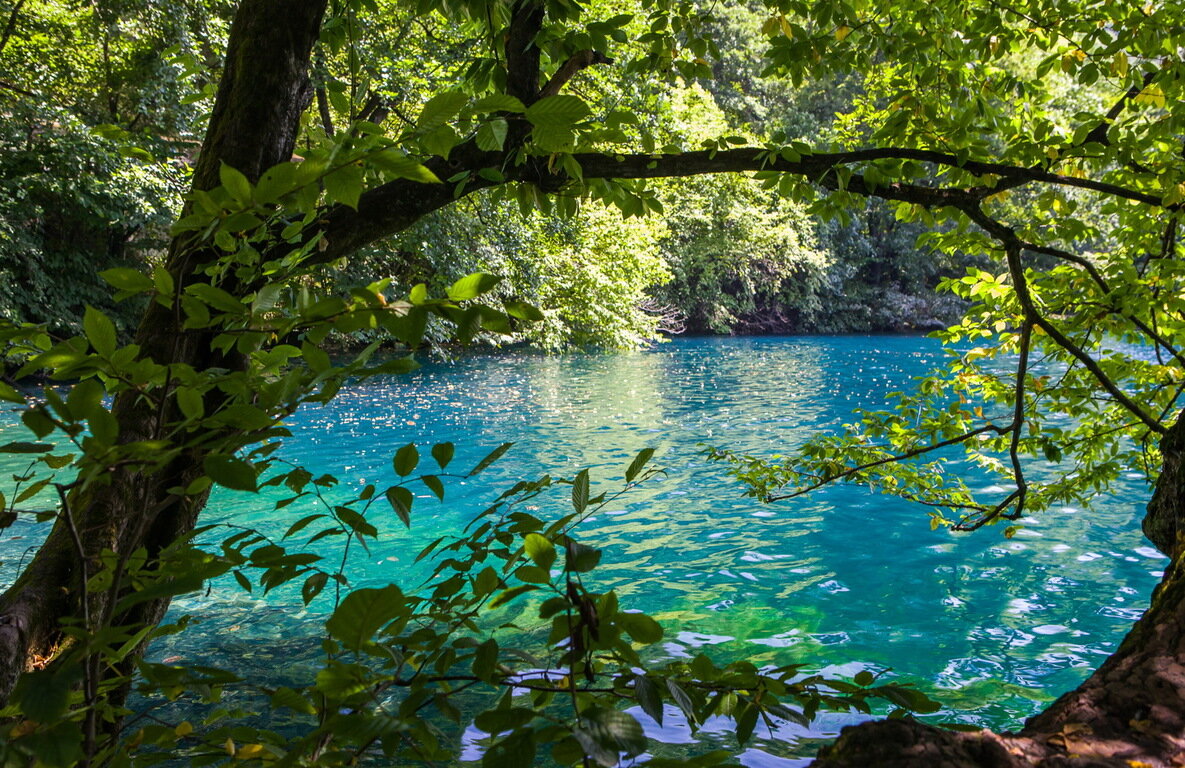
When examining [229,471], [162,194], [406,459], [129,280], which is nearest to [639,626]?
[406,459]

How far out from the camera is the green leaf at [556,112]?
44.6 inches

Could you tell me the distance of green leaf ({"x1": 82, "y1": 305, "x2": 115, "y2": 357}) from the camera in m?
1.13

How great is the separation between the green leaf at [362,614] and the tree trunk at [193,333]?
150cm

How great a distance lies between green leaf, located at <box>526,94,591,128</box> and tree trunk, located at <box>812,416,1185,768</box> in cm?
95

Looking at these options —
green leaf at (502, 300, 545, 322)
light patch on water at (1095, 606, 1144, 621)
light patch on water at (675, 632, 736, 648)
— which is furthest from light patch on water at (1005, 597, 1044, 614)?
green leaf at (502, 300, 545, 322)

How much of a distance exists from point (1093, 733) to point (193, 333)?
2.36 metres

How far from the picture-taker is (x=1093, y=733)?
3.81 ft

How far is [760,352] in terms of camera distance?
99.7 feet

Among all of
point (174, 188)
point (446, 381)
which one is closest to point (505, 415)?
point (446, 381)

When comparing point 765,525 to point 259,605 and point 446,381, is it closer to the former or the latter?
point 259,605

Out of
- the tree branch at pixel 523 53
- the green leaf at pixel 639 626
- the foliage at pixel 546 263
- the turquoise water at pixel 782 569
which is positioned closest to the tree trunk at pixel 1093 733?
the green leaf at pixel 639 626

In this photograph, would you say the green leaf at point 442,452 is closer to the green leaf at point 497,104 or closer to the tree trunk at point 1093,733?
the green leaf at point 497,104

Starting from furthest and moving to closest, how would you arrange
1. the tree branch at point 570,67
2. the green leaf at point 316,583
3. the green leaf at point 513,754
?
the tree branch at point 570,67, the green leaf at point 316,583, the green leaf at point 513,754

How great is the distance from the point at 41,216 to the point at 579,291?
1225 centimetres
